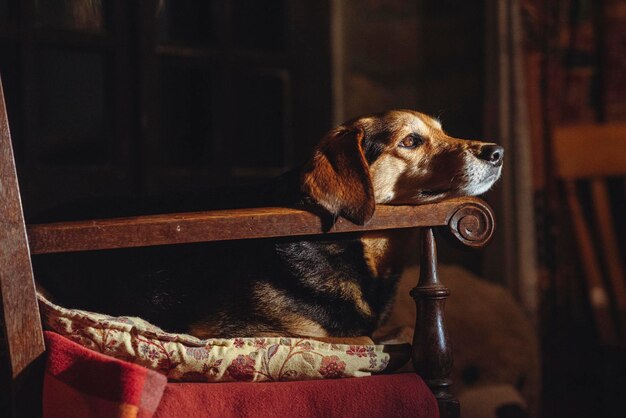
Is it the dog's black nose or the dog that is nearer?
the dog

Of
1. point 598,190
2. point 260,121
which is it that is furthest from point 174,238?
point 598,190

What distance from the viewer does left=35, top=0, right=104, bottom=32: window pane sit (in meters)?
2.69

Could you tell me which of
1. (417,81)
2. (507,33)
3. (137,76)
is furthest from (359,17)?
(137,76)

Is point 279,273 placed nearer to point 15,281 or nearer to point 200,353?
point 200,353

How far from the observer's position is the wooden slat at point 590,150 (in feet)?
11.5

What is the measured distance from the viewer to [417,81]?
147 inches

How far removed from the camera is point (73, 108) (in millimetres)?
2973

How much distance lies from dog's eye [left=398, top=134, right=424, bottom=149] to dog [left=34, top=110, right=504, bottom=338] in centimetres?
12

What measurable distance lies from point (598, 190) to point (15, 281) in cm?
292

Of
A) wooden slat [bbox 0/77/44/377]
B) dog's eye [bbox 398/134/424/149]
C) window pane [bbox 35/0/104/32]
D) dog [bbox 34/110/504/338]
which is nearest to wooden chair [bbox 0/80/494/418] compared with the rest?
wooden slat [bbox 0/77/44/377]

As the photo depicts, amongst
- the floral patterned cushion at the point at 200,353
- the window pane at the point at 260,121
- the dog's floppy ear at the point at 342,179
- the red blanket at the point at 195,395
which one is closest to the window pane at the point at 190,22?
the window pane at the point at 260,121

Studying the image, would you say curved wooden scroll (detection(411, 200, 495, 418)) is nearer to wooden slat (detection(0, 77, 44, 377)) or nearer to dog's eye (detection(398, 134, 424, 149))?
dog's eye (detection(398, 134, 424, 149))

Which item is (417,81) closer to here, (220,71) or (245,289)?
(220,71)

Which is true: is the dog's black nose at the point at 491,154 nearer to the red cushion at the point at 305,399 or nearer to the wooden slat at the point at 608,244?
the red cushion at the point at 305,399
